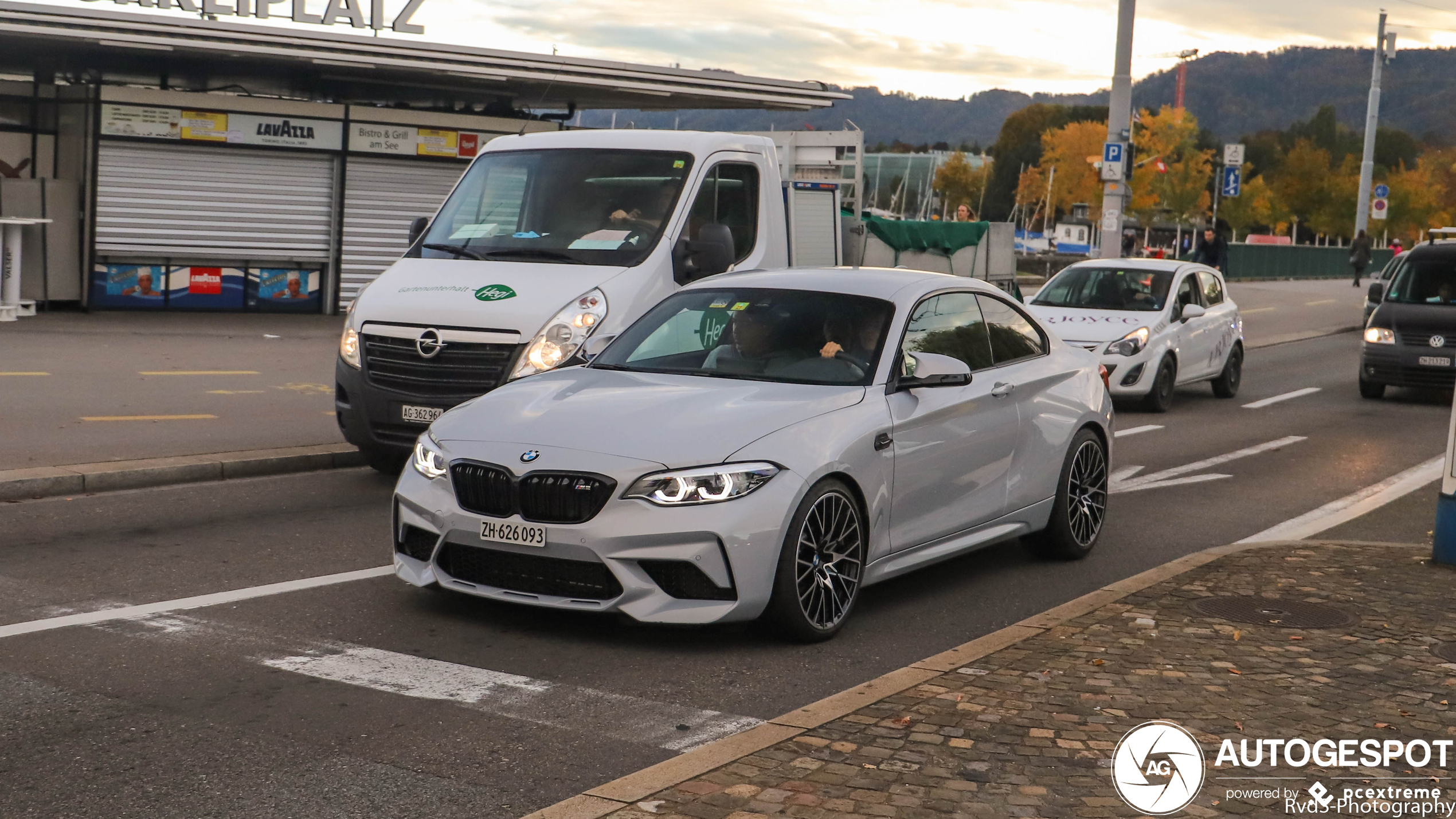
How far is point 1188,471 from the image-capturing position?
12.5m

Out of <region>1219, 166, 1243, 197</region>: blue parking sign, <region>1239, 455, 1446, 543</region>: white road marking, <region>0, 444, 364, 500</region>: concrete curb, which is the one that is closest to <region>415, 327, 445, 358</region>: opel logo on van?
<region>0, 444, 364, 500</region>: concrete curb

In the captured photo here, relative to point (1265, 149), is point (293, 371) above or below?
below

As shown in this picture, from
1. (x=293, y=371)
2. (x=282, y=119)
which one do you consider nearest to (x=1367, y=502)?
(x=293, y=371)

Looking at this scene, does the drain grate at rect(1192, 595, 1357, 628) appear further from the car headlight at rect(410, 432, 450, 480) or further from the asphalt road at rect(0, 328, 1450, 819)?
the car headlight at rect(410, 432, 450, 480)

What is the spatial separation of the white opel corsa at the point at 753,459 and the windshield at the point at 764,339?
0.01 meters

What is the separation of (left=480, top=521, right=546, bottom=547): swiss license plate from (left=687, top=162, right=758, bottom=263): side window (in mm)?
4778

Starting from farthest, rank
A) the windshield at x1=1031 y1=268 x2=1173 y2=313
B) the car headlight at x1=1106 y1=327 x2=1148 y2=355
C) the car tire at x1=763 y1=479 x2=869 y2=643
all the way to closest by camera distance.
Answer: the windshield at x1=1031 y1=268 x2=1173 y2=313 < the car headlight at x1=1106 y1=327 x2=1148 y2=355 < the car tire at x1=763 y1=479 x2=869 y2=643

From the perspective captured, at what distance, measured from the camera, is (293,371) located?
16.1 m

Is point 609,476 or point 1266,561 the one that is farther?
point 1266,561

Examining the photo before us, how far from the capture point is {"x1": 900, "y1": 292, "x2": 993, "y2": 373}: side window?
25.0 ft

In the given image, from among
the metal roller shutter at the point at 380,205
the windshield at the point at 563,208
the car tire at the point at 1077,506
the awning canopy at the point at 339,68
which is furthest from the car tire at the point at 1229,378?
the metal roller shutter at the point at 380,205

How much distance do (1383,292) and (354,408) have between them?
14.2m

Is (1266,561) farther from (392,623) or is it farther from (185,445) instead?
(185,445)

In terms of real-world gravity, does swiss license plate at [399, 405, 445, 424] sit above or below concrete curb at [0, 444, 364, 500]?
above
